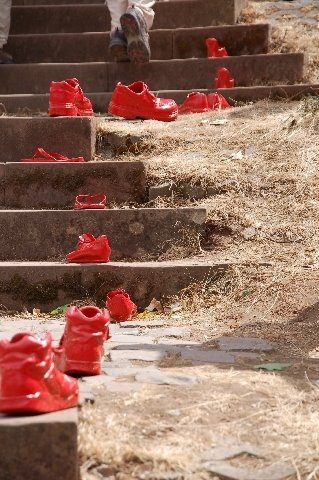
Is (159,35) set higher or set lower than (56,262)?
higher

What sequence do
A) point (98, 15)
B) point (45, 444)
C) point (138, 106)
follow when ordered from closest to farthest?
1. point (45, 444)
2. point (138, 106)
3. point (98, 15)

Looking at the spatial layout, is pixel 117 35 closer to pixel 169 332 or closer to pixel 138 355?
pixel 169 332

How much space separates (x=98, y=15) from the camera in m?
9.49

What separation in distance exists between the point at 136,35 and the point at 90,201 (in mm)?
2331

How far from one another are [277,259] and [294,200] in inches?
26.5

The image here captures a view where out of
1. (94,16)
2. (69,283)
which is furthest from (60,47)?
(69,283)

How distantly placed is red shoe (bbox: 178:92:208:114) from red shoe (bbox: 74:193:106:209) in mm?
1812

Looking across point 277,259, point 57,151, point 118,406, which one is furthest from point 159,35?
point 118,406

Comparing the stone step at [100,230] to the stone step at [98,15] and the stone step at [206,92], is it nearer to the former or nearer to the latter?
the stone step at [206,92]

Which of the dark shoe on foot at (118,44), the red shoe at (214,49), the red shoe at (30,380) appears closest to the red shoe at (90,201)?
the dark shoe on foot at (118,44)

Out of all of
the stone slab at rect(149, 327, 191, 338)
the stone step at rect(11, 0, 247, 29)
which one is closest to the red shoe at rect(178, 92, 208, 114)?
the stone step at rect(11, 0, 247, 29)

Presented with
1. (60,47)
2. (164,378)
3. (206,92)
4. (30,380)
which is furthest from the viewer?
(60,47)

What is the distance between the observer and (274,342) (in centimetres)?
453

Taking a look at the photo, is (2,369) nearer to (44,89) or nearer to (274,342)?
Answer: (274,342)
